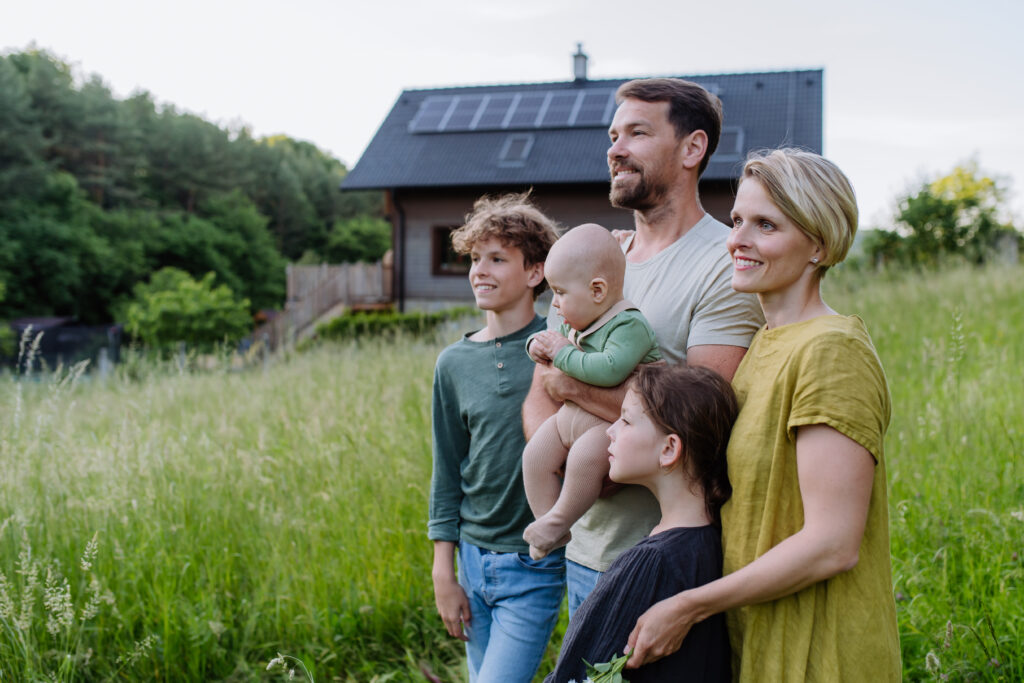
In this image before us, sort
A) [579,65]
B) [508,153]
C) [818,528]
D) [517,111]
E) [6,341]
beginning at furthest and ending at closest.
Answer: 1. [6,341]
2. [579,65]
3. [517,111]
4. [508,153]
5. [818,528]

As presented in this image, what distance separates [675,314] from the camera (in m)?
2.10

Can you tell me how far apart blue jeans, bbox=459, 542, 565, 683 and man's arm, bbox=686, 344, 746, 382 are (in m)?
0.91

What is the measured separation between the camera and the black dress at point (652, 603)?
1699 millimetres

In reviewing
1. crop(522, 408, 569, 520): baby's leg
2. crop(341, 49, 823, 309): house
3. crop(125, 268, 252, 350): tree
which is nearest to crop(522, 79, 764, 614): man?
crop(522, 408, 569, 520): baby's leg

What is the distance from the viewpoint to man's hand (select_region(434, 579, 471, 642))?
2.54 m

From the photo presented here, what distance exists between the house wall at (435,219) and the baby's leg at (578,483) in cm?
1868

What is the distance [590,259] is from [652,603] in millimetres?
868

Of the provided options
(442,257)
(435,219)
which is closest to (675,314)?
(442,257)

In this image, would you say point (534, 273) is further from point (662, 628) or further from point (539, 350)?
point (662, 628)

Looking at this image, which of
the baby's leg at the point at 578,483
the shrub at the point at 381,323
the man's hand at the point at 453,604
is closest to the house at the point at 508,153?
the shrub at the point at 381,323

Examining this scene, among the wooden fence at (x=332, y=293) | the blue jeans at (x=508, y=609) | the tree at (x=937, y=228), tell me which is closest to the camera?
the blue jeans at (x=508, y=609)

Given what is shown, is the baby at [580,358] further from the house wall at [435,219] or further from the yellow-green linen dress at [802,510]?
the house wall at [435,219]

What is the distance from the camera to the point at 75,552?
388 centimetres

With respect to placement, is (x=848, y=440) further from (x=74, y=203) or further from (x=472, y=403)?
(x=74, y=203)
